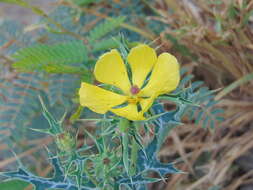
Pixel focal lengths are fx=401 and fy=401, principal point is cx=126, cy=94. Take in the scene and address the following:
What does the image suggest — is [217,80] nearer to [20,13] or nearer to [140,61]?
[140,61]


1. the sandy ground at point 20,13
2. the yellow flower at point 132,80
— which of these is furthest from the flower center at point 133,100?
the sandy ground at point 20,13

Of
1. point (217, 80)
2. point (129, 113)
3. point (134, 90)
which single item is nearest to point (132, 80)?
point (134, 90)

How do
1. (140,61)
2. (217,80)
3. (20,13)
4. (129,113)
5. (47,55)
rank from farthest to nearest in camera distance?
(20,13), (217,80), (47,55), (140,61), (129,113)

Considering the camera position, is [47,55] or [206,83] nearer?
[47,55]

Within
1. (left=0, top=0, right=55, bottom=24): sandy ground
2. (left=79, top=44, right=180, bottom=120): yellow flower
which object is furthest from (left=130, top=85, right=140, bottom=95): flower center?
(left=0, top=0, right=55, bottom=24): sandy ground

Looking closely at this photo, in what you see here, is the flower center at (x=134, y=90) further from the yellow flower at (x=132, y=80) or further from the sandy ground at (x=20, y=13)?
the sandy ground at (x=20, y=13)

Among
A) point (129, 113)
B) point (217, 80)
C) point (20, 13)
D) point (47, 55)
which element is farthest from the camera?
point (20, 13)
